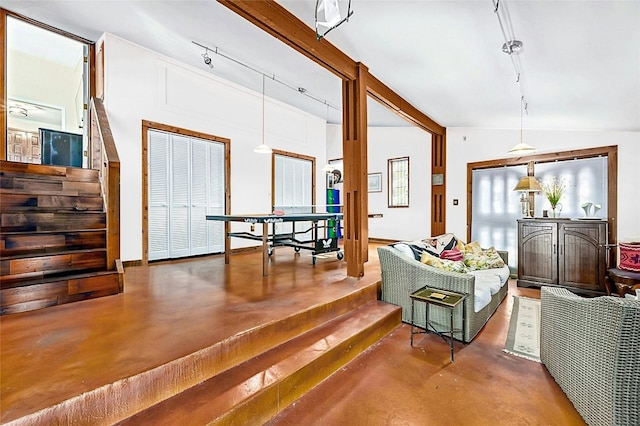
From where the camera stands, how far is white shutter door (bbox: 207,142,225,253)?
5523 mm

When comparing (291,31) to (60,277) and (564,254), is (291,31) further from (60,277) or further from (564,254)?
(564,254)

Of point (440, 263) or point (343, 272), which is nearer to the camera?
point (440, 263)

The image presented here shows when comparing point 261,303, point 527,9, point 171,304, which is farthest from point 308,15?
point 171,304

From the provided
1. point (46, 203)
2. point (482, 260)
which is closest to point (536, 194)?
point (482, 260)

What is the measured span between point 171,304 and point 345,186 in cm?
241

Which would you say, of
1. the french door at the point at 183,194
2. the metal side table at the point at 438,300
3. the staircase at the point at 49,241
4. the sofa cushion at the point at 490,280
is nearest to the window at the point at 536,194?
the sofa cushion at the point at 490,280

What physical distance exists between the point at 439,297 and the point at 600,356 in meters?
1.14

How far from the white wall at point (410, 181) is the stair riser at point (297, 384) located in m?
4.65

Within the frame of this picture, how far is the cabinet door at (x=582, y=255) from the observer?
418cm

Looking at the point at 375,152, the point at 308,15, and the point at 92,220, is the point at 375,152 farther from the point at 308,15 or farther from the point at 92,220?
the point at 92,220

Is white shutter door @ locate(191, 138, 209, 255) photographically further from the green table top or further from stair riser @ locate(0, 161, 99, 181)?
the green table top

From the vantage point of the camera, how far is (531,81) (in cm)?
323

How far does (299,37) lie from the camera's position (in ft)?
9.95

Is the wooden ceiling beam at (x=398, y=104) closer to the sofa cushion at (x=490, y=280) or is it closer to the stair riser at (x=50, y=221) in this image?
the sofa cushion at (x=490, y=280)
